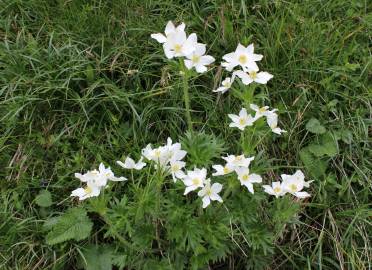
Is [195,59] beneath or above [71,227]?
above

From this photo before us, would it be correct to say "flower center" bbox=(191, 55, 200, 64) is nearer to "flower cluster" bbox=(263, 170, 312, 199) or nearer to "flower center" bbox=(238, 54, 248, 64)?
"flower center" bbox=(238, 54, 248, 64)

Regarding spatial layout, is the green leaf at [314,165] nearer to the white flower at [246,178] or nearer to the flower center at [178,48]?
the white flower at [246,178]

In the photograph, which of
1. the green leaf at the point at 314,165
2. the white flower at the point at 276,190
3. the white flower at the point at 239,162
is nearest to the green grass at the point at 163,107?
the green leaf at the point at 314,165

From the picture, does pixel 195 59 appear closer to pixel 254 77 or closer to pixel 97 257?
pixel 254 77

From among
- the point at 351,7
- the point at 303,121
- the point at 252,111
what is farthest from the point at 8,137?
the point at 351,7

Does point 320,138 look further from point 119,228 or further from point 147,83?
point 119,228

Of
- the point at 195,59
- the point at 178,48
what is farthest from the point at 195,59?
the point at 178,48
